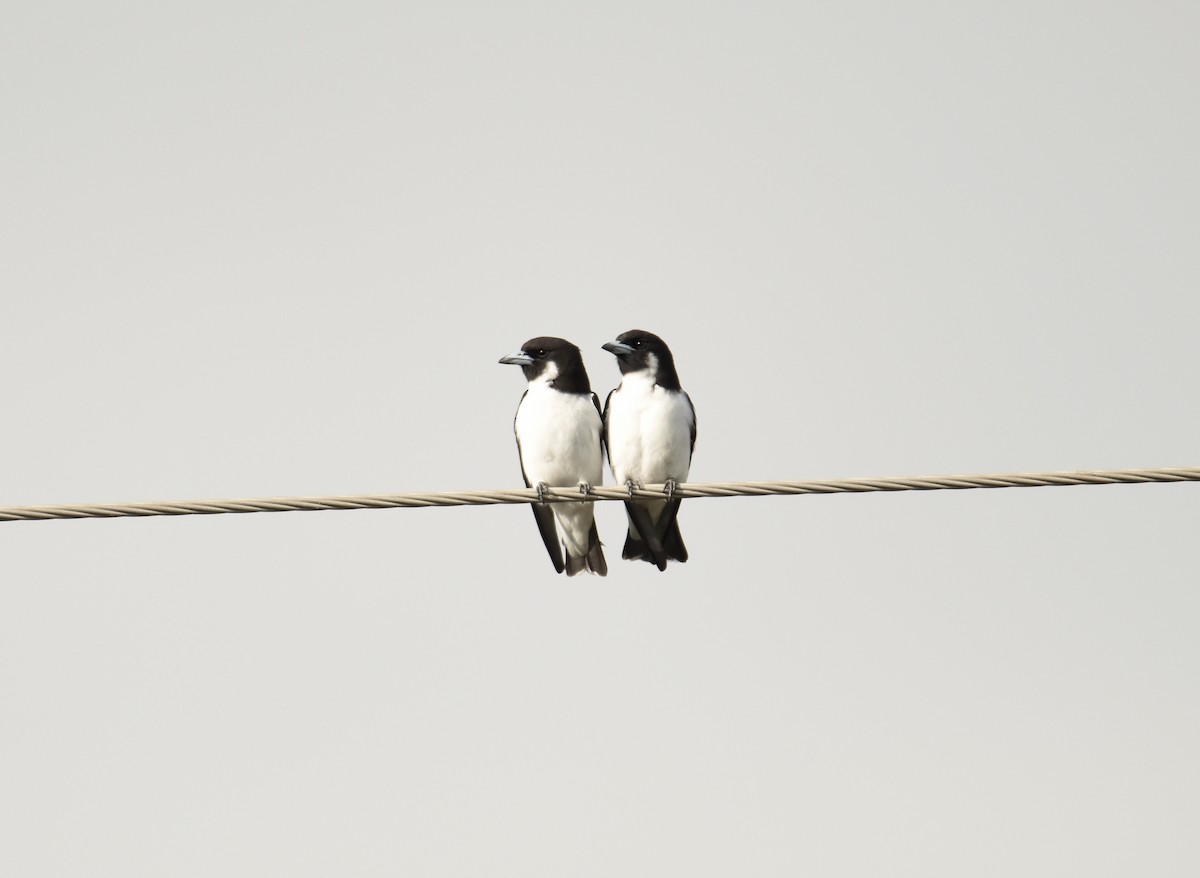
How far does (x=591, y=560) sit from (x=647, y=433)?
46.6 inches

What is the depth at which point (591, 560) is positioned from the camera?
38.3 ft

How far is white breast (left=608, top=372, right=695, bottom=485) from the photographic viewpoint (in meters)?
10.9

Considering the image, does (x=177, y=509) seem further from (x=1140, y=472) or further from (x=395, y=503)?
(x=1140, y=472)

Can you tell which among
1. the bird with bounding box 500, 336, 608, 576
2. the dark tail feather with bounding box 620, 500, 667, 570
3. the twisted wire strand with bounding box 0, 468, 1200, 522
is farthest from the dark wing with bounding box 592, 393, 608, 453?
the twisted wire strand with bounding box 0, 468, 1200, 522

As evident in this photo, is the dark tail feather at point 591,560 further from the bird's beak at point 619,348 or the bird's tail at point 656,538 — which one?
the bird's beak at point 619,348

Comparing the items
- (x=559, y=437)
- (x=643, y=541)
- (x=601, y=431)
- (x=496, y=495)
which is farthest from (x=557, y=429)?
(x=496, y=495)

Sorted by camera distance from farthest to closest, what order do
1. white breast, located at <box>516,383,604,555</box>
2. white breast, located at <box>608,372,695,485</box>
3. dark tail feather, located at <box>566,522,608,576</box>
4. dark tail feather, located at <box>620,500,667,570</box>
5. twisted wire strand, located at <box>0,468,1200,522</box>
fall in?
dark tail feather, located at <box>566,522,608,576</box> → dark tail feather, located at <box>620,500,667,570</box> → white breast, located at <box>516,383,604,555</box> → white breast, located at <box>608,372,695,485</box> → twisted wire strand, located at <box>0,468,1200,522</box>

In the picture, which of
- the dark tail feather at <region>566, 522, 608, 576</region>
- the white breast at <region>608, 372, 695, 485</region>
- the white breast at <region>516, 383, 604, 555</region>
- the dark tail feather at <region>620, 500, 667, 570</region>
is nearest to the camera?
the white breast at <region>608, 372, 695, 485</region>

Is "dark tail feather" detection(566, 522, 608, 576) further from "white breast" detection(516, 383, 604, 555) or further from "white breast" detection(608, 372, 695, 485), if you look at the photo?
"white breast" detection(608, 372, 695, 485)

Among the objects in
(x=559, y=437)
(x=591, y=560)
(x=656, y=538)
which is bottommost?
(x=591, y=560)

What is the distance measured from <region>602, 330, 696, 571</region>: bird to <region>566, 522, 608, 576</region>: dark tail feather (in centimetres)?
22

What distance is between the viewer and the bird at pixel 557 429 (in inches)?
435

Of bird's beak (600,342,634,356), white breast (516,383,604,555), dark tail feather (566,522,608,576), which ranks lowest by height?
dark tail feather (566,522,608,576)

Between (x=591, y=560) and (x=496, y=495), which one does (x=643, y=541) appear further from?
(x=496, y=495)
